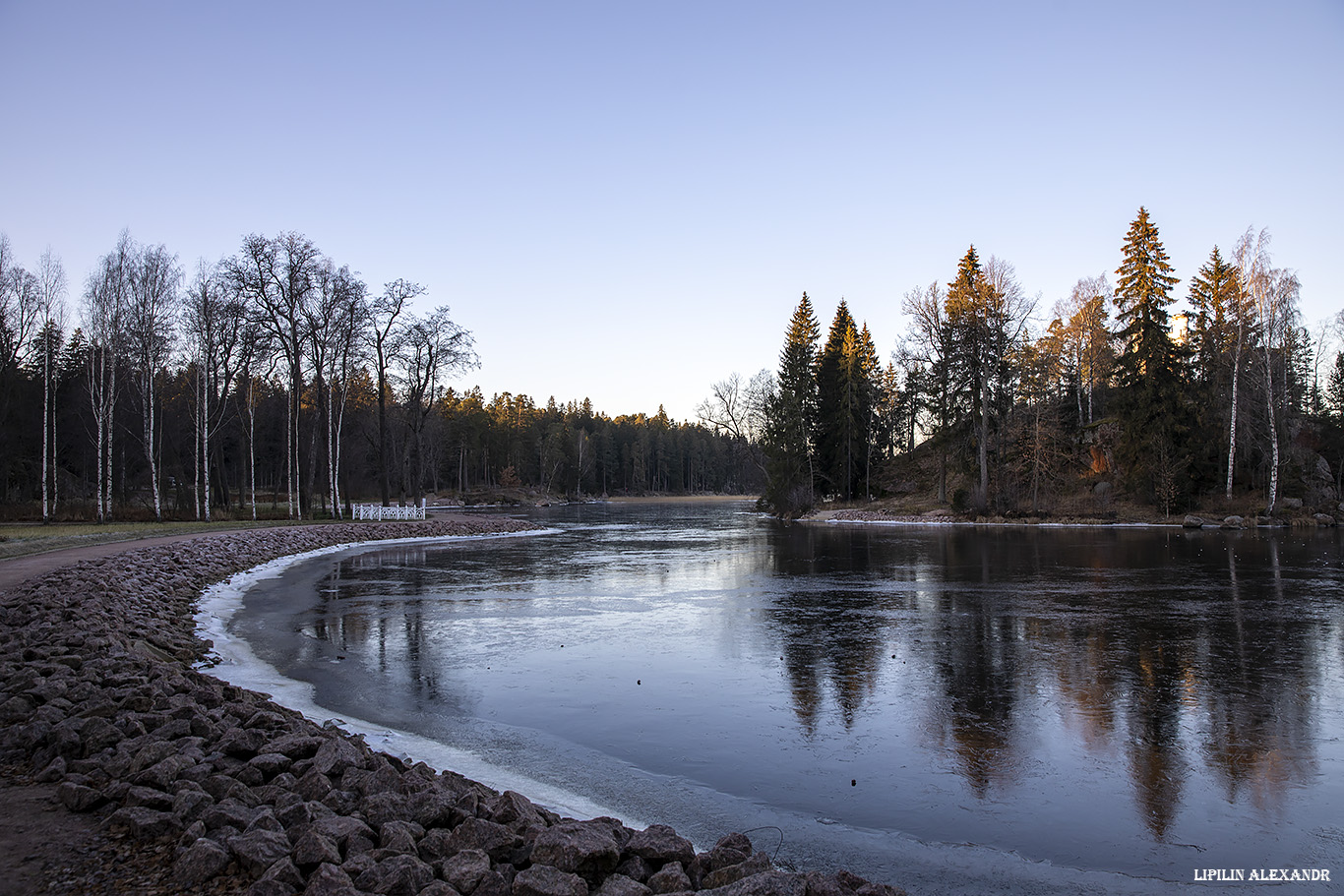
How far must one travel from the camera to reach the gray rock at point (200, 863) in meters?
3.58

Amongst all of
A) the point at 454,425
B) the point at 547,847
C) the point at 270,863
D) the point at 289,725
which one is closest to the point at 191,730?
the point at 289,725

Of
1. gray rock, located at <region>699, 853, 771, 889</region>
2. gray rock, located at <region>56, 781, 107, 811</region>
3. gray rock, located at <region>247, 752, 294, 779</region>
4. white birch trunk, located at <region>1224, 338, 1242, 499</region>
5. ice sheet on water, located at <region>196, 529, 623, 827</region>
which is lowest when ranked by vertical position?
ice sheet on water, located at <region>196, 529, 623, 827</region>

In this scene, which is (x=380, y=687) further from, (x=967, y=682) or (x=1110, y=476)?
(x=1110, y=476)

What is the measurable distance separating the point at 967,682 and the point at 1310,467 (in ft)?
142

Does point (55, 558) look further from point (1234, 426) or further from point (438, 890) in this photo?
point (1234, 426)

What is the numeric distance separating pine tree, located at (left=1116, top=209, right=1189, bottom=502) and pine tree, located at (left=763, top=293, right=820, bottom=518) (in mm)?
19259

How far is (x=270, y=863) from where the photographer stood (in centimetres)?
368

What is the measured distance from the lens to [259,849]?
3.74 m

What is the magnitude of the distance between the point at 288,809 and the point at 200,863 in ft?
1.96

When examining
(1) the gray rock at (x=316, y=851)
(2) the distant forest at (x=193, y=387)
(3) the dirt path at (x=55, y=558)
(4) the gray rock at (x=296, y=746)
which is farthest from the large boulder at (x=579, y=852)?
(2) the distant forest at (x=193, y=387)

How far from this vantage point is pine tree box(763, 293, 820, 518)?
51.4 meters

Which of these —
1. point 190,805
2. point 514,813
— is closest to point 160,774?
point 190,805

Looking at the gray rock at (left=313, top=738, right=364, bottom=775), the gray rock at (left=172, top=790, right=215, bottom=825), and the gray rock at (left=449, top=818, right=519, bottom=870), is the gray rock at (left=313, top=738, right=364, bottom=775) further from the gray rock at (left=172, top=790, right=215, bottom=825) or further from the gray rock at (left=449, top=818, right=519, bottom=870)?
the gray rock at (left=449, top=818, right=519, bottom=870)

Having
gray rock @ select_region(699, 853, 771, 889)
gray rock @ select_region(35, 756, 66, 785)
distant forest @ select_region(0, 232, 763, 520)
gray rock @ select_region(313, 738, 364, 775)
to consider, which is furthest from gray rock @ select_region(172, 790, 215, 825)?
distant forest @ select_region(0, 232, 763, 520)
